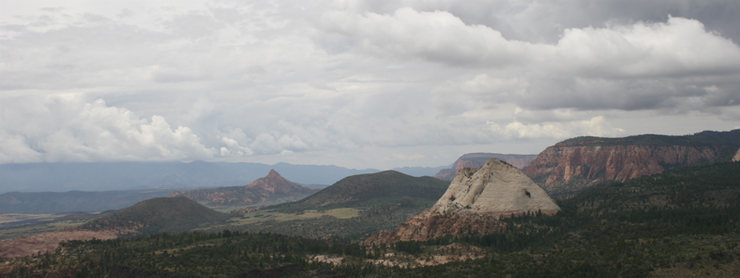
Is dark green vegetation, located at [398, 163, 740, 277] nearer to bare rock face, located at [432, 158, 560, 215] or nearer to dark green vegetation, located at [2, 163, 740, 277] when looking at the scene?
dark green vegetation, located at [2, 163, 740, 277]

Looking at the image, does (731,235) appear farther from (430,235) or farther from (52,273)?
(52,273)

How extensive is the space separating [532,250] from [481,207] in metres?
50.7

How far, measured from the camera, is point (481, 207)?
179 m

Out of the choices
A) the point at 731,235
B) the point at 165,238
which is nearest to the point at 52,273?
the point at 165,238

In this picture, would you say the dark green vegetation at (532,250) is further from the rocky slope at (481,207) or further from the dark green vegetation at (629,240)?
the rocky slope at (481,207)

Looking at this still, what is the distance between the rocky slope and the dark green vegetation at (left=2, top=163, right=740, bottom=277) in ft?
23.7

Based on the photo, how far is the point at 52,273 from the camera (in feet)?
395

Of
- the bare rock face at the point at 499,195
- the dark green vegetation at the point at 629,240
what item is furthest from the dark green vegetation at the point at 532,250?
the bare rock face at the point at 499,195

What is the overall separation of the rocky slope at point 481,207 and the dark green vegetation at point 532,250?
284 inches

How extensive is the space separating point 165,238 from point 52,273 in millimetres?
48452

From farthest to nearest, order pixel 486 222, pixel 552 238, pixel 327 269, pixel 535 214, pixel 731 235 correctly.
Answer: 1. pixel 535 214
2. pixel 486 222
3. pixel 552 238
4. pixel 327 269
5. pixel 731 235

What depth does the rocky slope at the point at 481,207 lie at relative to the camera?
171m

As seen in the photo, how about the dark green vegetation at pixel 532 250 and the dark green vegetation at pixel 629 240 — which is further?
the dark green vegetation at pixel 532 250

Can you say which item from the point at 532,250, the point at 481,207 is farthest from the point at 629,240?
the point at 481,207
